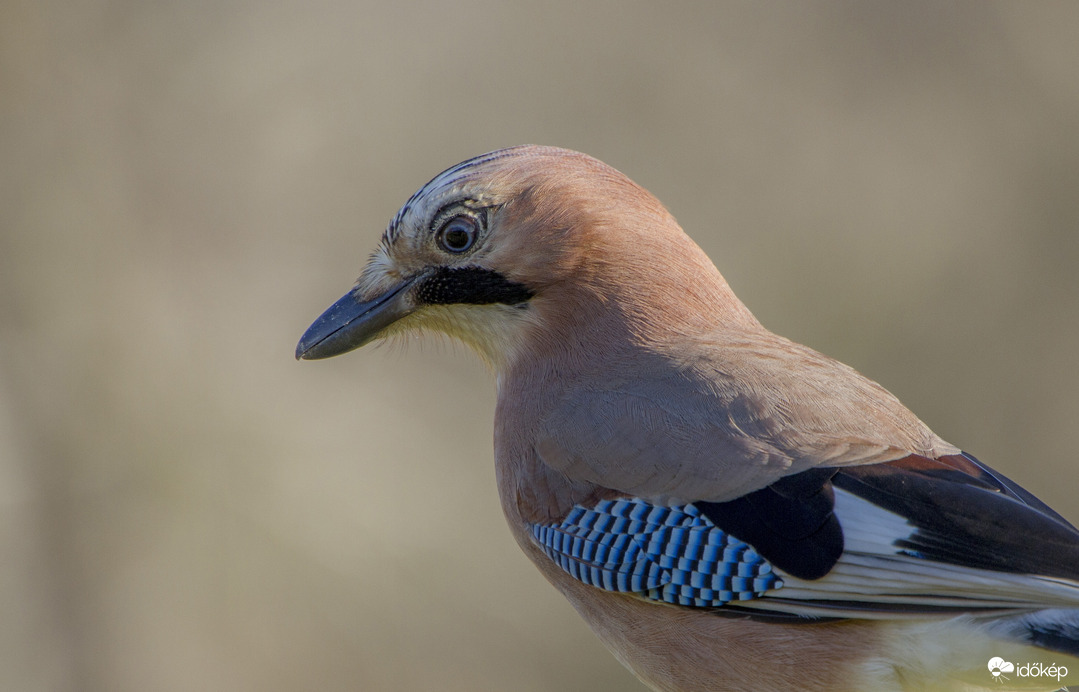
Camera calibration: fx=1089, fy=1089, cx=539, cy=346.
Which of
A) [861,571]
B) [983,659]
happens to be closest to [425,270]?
[861,571]

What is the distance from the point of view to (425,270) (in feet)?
14.1

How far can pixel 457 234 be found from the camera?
4.16m

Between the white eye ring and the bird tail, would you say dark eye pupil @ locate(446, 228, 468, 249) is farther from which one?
the bird tail

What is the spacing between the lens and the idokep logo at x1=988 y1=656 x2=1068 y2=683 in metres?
3.08

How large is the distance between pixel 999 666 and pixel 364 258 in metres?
7.27

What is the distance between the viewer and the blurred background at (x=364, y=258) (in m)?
7.85

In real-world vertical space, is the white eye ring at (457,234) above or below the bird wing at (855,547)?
above

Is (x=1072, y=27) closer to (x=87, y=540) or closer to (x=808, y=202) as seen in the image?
(x=808, y=202)

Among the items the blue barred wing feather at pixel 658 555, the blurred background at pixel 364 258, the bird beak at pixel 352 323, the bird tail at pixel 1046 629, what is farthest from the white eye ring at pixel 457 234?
the blurred background at pixel 364 258

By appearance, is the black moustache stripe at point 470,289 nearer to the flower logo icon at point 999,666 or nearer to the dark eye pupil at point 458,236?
the dark eye pupil at point 458,236

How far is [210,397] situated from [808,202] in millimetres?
5459

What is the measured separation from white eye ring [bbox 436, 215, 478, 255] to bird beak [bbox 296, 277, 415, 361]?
0.30 meters

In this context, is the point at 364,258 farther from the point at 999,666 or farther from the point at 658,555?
the point at 999,666

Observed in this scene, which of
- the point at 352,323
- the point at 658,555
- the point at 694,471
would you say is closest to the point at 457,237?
the point at 352,323
